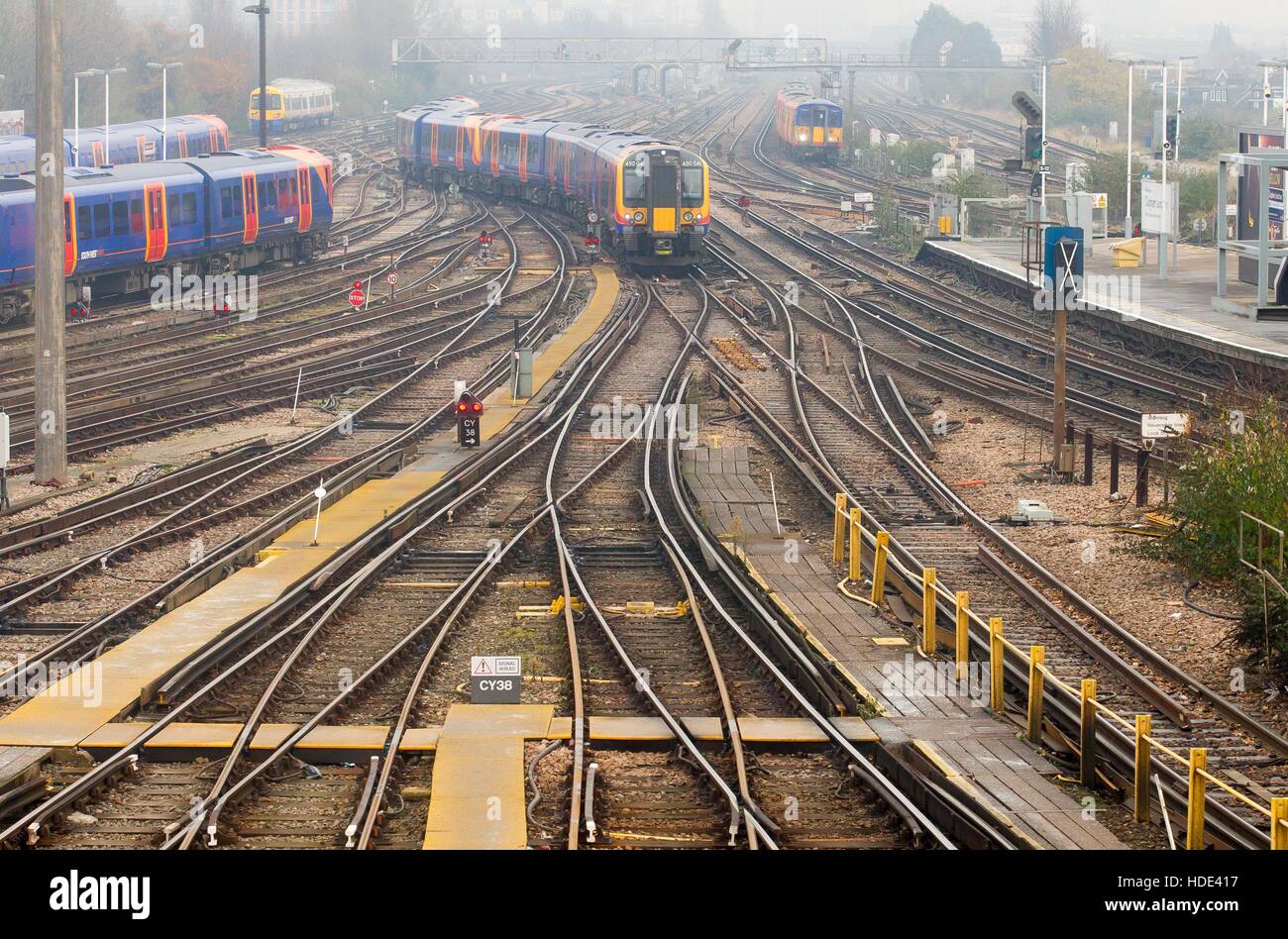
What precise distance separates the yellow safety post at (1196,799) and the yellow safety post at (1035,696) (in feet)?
8.49

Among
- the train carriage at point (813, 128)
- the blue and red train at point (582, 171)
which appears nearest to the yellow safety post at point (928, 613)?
the blue and red train at point (582, 171)

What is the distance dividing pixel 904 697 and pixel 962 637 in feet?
2.79

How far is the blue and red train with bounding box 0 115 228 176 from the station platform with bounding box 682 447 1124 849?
3218 cm

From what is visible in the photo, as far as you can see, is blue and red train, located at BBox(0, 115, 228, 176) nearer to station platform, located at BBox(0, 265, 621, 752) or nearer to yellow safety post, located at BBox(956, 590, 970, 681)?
station platform, located at BBox(0, 265, 621, 752)

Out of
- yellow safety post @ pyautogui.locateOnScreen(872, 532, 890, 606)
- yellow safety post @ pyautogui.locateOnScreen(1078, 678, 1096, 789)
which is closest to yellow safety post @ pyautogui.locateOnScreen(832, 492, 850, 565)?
yellow safety post @ pyautogui.locateOnScreen(872, 532, 890, 606)

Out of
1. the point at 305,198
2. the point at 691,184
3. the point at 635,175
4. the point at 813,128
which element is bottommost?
the point at 305,198

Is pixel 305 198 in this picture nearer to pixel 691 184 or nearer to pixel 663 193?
pixel 663 193

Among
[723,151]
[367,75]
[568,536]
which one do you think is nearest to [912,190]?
[723,151]

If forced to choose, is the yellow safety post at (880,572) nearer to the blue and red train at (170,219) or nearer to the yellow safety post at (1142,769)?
the yellow safety post at (1142,769)

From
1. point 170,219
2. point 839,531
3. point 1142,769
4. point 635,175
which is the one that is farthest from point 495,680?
point 635,175

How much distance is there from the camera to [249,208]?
4016 cm

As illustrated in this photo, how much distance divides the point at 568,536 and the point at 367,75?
361ft

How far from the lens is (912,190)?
6141 cm

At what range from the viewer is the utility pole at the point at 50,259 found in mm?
19297
